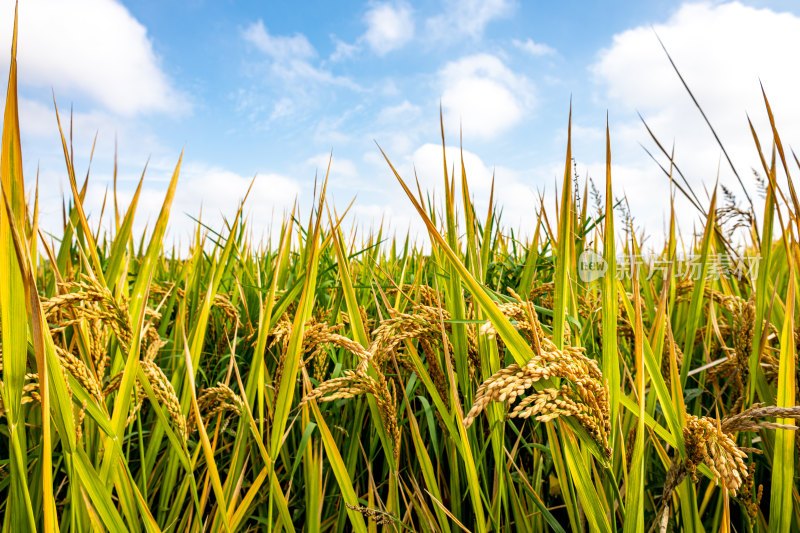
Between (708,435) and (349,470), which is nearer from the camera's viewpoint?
(708,435)

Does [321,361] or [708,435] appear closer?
[708,435]

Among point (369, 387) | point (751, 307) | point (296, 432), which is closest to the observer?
point (369, 387)

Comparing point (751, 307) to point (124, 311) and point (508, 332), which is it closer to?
point (508, 332)

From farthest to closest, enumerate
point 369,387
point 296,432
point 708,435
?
point 296,432 → point 369,387 → point 708,435

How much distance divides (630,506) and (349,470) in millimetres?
783

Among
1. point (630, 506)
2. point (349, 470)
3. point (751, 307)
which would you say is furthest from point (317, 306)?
point (751, 307)

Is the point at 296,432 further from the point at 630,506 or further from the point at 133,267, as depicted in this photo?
the point at 133,267

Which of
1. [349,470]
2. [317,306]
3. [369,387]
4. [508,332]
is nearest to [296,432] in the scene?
[349,470]

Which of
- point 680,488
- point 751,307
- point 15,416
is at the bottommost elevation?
point 680,488

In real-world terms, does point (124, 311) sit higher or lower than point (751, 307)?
lower

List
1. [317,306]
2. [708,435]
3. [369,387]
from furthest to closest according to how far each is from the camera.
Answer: [317,306]
[369,387]
[708,435]

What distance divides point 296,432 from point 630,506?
1052 millimetres

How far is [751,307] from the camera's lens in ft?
4.44

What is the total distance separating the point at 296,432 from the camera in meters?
1.58
